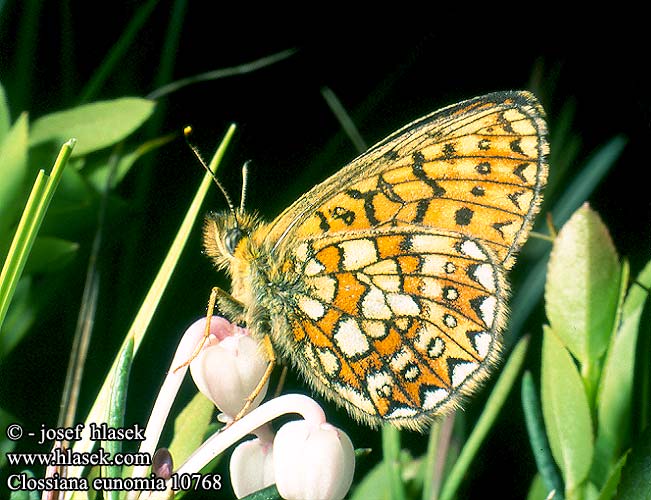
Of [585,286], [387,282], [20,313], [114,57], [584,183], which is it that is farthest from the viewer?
[584,183]

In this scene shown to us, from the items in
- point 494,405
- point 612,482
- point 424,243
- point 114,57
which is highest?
point 114,57

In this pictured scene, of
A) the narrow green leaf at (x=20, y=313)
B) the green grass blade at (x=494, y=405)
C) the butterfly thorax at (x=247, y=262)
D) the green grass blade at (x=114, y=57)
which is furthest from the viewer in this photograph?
the green grass blade at (x=114, y=57)

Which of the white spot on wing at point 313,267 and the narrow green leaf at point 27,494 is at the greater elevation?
the white spot on wing at point 313,267

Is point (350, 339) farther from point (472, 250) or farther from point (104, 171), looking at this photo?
point (104, 171)

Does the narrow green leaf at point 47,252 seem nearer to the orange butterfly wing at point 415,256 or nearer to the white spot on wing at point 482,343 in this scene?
the orange butterfly wing at point 415,256

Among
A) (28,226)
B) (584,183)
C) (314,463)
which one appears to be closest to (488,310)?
(314,463)

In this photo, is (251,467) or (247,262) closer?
(251,467)

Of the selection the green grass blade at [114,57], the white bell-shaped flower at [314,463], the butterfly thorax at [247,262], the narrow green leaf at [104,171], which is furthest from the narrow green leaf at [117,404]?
the green grass blade at [114,57]
